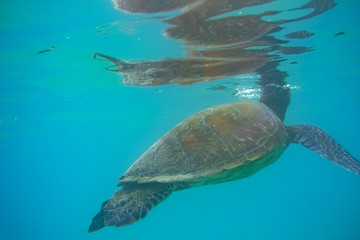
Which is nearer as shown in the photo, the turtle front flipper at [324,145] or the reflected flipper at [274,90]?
the turtle front flipper at [324,145]

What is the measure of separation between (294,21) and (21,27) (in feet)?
34.6

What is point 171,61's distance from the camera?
12.7 meters

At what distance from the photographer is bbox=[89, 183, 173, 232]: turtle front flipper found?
4332 millimetres

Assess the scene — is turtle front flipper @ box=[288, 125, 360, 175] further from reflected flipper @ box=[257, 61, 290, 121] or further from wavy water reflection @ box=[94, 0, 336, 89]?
wavy water reflection @ box=[94, 0, 336, 89]

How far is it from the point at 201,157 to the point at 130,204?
178 cm

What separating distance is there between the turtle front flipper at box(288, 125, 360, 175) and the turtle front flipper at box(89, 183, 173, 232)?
A: 13.8ft

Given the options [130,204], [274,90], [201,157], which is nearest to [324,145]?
[201,157]

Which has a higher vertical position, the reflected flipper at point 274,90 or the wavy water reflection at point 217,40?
the wavy water reflection at point 217,40

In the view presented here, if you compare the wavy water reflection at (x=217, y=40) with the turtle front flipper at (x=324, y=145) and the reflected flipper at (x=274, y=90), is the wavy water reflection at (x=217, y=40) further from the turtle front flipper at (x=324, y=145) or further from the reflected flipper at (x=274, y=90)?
the turtle front flipper at (x=324, y=145)

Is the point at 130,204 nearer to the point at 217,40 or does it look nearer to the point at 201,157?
the point at 201,157

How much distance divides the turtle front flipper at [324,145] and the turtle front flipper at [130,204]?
13.8 ft

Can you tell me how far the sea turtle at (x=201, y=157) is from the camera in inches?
188

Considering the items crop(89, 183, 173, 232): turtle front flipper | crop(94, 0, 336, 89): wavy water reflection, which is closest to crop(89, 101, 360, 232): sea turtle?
crop(89, 183, 173, 232): turtle front flipper

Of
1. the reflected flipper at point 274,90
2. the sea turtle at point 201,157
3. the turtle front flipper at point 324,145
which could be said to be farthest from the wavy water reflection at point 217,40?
the turtle front flipper at point 324,145
